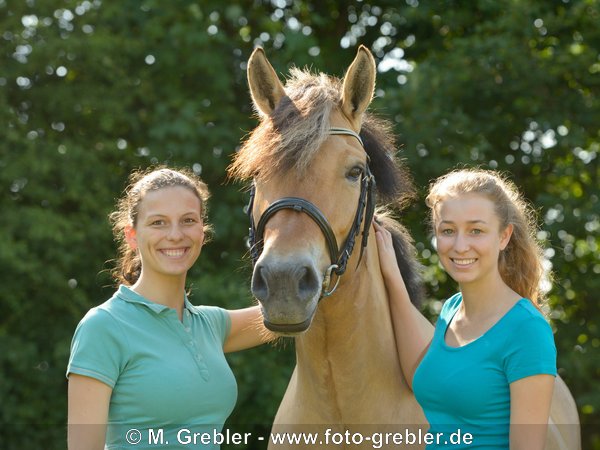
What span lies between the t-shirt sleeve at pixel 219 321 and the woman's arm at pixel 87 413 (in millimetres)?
758

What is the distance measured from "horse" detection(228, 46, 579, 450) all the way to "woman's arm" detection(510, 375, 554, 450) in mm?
771

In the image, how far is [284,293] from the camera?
8.96ft

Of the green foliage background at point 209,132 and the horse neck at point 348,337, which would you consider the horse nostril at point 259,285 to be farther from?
the green foliage background at point 209,132

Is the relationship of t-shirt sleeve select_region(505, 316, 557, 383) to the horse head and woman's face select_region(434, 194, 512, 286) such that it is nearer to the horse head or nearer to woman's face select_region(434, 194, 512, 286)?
woman's face select_region(434, 194, 512, 286)

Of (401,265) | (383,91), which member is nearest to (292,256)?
(401,265)

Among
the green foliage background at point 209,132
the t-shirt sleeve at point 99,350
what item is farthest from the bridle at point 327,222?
the green foliage background at point 209,132

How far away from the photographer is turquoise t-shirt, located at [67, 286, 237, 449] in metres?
2.89

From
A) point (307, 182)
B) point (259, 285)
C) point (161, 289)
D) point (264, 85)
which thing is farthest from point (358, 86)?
point (161, 289)

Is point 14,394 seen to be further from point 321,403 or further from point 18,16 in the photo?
point 321,403

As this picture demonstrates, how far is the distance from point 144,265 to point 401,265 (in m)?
1.31

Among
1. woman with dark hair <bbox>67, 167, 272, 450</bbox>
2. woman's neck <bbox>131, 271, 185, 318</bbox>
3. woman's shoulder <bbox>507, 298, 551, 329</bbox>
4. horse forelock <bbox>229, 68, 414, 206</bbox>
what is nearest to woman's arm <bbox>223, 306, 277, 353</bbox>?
woman with dark hair <bbox>67, 167, 272, 450</bbox>

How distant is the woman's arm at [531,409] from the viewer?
263cm

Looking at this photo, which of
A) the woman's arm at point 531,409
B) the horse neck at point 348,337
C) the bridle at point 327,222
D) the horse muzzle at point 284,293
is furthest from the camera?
the horse neck at point 348,337

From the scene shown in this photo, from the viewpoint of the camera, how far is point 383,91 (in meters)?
8.58
